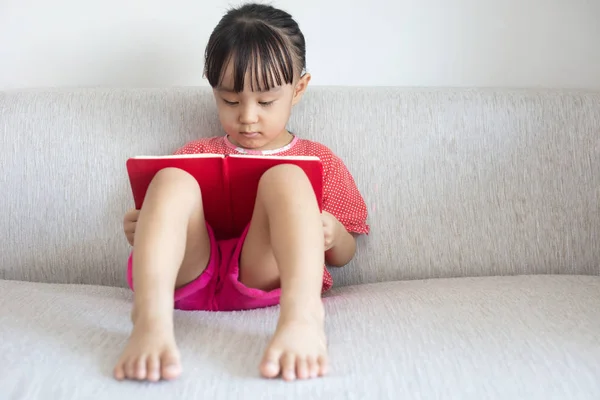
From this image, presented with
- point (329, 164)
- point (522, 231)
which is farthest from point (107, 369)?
point (522, 231)

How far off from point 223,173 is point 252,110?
0.73ft

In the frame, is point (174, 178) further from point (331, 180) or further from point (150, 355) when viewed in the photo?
point (331, 180)

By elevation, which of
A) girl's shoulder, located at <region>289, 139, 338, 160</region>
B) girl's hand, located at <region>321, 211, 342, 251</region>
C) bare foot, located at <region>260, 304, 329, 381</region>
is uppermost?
girl's shoulder, located at <region>289, 139, 338, 160</region>

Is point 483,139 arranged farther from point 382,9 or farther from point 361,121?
point 382,9

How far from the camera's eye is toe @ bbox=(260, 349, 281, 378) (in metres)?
0.91

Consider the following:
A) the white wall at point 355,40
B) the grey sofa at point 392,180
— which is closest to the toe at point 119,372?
the grey sofa at point 392,180

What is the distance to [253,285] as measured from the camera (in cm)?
122

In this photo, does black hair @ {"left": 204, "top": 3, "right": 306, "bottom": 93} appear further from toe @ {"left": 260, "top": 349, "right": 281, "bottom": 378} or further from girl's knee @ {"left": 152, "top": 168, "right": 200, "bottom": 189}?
toe @ {"left": 260, "top": 349, "right": 281, "bottom": 378}

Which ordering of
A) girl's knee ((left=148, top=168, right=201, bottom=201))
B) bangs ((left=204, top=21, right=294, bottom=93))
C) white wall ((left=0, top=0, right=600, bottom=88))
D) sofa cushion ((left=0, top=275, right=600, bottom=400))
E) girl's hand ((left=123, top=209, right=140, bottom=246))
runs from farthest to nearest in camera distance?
white wall ((left=0, top=0, right=600, bottom=88)), bangs ((left=204, top=21, right=294, bottom=93)), girl's hand ((left=123, top=209, right=140, bottom=246)), girl's knee ((left=148, top=168, right=201, bottom=201)), sofa cushion ((left=0, top=275, right=600, bottom=400))

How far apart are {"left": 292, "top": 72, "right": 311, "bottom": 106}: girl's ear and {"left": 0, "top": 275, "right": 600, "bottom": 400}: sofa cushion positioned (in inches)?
17.8

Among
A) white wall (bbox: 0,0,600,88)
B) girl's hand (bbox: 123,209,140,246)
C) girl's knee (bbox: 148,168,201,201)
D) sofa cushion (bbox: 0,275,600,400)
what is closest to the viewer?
sofa cushion (bbox: 0,275,600,400)

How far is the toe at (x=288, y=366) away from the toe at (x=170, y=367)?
14 cm

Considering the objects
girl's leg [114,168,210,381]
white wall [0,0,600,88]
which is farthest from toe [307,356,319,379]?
white wall [0,0,600,88]

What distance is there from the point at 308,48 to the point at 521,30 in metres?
0.54
